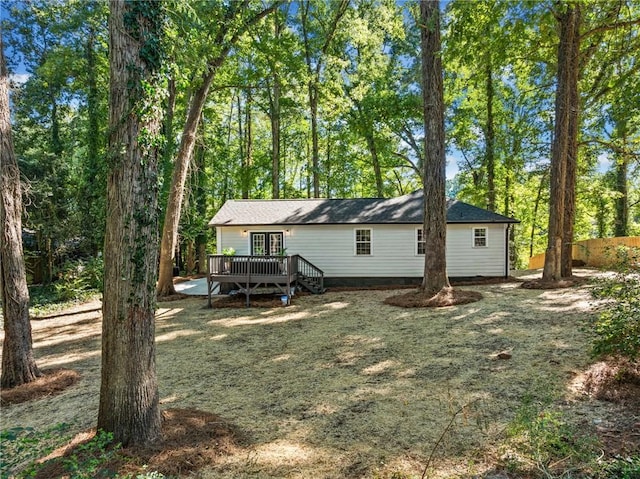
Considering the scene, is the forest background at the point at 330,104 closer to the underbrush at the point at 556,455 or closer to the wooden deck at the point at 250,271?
the wooden deck at the point at 250,271

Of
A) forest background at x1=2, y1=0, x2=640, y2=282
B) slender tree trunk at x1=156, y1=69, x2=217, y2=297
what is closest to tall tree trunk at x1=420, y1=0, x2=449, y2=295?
forest background at x1=2, y1=0, x2=640, y2=282

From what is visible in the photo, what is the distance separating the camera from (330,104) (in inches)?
671

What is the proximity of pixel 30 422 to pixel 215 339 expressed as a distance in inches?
159

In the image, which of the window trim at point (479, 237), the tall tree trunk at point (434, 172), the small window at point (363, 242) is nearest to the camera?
the tall tree trunk at point (434, 172)

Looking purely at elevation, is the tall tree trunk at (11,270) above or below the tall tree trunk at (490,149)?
below

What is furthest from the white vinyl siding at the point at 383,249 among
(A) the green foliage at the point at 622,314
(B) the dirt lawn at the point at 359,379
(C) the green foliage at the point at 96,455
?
(C) the green foliage at the point at 96,455

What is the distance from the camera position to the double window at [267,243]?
15.5 metres

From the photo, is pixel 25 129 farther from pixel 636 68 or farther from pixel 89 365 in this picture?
pixel 636 68

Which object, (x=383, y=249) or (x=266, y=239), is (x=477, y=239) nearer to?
(x=383, y=249)

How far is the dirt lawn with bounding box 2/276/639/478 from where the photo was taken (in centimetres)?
375

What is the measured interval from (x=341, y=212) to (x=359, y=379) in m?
10.8

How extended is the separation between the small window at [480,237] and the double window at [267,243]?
8233mm

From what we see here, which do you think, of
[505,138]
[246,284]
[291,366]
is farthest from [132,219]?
[505,138]

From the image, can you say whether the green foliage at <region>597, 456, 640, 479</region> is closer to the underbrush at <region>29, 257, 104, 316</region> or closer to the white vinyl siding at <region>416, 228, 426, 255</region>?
the white vinyl siding at <region>416, 228, 426, 255</region>
